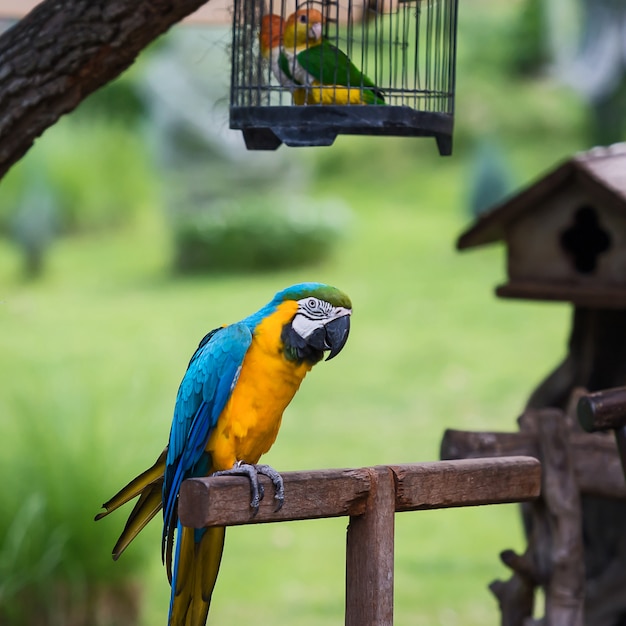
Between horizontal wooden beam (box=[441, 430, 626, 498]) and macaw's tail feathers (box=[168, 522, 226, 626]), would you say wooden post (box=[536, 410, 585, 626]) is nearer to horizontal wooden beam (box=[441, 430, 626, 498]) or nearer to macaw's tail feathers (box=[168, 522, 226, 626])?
horizontal wooden beam (box=[441, 430, 626, 498])

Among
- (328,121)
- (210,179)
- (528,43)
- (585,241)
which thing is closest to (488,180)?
(528,43)

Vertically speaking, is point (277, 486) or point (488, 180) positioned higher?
point (488, 180)

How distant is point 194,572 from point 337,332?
18.1 inches

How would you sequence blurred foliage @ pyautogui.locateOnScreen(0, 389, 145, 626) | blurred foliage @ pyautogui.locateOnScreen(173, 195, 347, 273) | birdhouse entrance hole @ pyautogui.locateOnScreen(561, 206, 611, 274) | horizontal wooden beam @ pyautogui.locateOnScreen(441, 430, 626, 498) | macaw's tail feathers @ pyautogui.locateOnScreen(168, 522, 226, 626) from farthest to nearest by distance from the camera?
blurred foliage @ pyautogui.locateOnScreen(173, 195, 347, 273), blurred foliage @ pyautogui.locateOnScreen(0, 389, 145, 626), birdhouse entrance hole @ pyautogui.locateOnScreen(561, 206, 611, 274), horizontal wooden beam @ pyautogui.locateOnScreen(441, 430, 626, 498), macaw's tail feathers @ pyautogui.locateOnScreen(168, 522, 226, 626)

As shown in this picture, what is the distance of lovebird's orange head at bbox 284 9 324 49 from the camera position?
1.78 meters

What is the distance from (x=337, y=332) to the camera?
1496 mm

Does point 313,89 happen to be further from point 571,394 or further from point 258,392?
point 571,394

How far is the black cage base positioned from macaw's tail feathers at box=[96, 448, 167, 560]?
55cm

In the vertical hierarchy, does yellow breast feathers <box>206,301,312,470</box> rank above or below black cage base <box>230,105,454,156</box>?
below

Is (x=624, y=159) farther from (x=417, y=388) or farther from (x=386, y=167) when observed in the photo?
(x=386, y=167)

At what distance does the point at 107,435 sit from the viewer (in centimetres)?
323

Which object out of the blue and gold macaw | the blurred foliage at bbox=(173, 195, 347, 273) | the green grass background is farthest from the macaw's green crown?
the blurred foliage at bbox=(173, 195, 347, 273)

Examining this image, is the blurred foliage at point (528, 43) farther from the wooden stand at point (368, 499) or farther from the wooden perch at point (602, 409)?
the wooden stand at point (368, 499)

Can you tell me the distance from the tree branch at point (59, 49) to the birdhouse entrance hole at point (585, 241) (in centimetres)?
113
